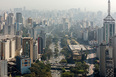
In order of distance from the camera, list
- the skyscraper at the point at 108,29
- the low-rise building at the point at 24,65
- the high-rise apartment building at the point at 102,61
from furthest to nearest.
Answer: the skyscraper at the point at 108,29, the low-rise building at the point at 24,65, the high-rise apartment building at the point at 102,61

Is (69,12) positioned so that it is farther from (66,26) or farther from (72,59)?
(72,59)

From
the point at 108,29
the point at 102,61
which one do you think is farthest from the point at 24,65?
the point at 108,29

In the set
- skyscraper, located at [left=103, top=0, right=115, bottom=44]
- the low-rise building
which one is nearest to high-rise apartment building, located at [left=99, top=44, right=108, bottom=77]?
the low-rise building

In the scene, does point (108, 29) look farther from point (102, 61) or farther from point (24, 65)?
point (24, 65)

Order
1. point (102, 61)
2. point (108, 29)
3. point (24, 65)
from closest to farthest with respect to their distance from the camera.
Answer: point (102, 61) → point (24, 65) → point (108, 29)

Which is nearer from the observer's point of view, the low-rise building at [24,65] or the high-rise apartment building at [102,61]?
the high-rise apartment building at [102,61]

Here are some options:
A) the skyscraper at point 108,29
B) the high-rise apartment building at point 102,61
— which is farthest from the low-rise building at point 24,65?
the skyscraper at point 108,29

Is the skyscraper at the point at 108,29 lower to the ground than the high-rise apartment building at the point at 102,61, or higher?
higher

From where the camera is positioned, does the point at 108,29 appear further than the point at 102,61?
Yes

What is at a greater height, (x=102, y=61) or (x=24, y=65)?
(x=102, y=61)

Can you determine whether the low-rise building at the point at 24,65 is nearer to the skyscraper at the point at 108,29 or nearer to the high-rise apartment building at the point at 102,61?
the high-rise apartment building at the point at 102,61

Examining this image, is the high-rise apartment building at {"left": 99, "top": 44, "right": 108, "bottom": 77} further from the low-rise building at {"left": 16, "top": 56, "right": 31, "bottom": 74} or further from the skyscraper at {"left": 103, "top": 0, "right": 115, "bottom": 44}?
the skyscraper at {"left": 103, "top": 0, "right": 115, "bottom": 44}

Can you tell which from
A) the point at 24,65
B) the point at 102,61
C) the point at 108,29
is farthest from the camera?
the point at 108,29
